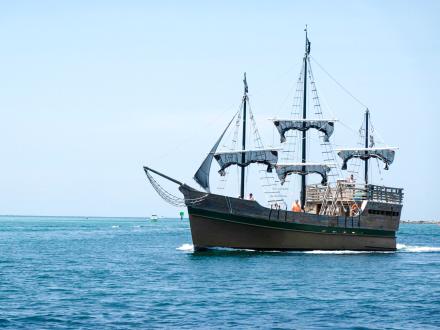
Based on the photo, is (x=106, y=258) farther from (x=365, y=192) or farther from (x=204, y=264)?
(x=365, y=192)

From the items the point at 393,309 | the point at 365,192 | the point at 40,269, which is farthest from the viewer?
the point at 365,192

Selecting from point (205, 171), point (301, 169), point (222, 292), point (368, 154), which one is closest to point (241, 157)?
point (205, 171)

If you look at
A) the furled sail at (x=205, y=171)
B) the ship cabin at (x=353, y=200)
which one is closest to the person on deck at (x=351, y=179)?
the ship cabin at (x=353, y=200)

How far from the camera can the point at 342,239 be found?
177ft

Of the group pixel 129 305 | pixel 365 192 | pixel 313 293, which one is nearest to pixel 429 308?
pixel 313 293

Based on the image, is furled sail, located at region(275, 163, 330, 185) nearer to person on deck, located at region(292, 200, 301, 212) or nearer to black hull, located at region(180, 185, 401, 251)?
person on deck, located at region(292, 200, 301, 212)

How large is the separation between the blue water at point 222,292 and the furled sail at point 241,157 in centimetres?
766

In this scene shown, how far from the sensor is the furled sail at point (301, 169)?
5819cm

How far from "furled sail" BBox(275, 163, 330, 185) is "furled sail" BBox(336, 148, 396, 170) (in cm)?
597

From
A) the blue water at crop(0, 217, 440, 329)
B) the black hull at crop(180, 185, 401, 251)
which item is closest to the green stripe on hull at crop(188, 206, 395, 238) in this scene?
the black hull at crop(180, 185, 401, 251)

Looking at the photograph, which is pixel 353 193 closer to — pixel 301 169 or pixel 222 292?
pixel 301 169

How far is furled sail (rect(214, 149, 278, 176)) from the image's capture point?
55.1 m

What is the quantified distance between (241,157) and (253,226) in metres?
7.29

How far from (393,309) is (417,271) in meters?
17.2
